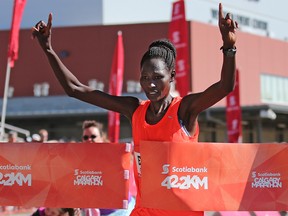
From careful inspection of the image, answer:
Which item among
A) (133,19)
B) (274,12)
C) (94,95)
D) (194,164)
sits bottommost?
(194,164)

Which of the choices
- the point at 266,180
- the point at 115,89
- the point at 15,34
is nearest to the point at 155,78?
the point at 266,180

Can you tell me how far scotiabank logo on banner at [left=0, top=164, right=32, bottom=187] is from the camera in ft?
12.9

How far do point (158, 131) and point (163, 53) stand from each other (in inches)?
17.8

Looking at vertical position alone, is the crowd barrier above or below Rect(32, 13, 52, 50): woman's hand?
below

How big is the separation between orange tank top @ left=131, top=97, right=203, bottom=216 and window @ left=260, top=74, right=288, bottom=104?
35039mm

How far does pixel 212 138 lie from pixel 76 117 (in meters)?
8.96

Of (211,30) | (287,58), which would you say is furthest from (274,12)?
(211,30)

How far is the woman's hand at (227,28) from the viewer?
3.09 m

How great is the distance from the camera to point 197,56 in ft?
112

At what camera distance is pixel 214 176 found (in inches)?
139

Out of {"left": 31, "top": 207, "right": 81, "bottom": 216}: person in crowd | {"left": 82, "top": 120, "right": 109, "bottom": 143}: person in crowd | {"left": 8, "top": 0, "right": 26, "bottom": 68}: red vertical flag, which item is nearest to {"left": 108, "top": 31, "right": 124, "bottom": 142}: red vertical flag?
{"left": 8, "top": 0, "right": 26, "bottom": 68}: red vertical flag

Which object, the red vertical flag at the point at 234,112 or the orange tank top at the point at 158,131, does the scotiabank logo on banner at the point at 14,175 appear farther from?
the red vertical flag at the point at 234,112

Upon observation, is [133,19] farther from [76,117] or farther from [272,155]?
[272,155]

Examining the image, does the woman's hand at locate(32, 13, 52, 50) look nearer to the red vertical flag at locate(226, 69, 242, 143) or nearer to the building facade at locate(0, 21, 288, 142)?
the red vertical flag at locate(226, 69, 242, 143)
